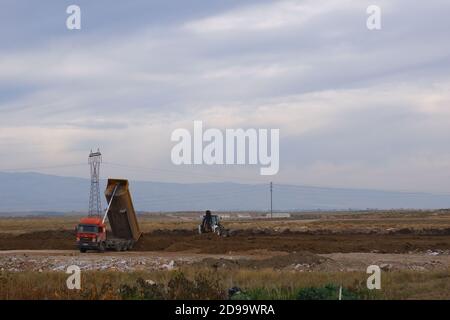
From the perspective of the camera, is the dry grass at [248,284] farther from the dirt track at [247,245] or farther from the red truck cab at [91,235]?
the dirt track at [247,245]

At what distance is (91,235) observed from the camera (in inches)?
1453

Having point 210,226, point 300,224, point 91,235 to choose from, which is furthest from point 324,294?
point 300,224

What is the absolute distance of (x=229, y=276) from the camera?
1941 centimetres

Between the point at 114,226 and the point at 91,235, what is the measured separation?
3.72 meters

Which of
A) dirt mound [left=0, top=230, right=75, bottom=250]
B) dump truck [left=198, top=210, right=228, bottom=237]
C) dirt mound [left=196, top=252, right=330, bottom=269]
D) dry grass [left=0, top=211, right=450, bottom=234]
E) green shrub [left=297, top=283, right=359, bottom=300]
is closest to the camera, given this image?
green shrub [left=297, top=283, right=359, bottom=300]

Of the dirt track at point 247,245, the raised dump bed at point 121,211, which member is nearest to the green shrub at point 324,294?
the dirt track at point 247,245

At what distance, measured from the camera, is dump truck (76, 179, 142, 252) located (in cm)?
3700

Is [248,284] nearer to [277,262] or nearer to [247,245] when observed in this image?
[277,262]

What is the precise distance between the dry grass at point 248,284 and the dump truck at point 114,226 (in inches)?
642

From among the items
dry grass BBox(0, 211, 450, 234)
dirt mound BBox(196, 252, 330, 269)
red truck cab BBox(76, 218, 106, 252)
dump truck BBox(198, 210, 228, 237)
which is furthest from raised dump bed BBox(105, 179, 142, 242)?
dry grass BBox(0, 211, 450, 234)

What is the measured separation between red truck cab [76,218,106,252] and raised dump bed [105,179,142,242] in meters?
1.59

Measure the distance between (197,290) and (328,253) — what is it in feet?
77.1

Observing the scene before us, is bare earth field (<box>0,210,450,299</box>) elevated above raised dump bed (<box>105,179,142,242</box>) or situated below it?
below

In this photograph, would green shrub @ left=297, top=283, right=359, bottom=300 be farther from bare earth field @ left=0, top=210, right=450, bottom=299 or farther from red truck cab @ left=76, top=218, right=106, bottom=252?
red truck cab @ left=76, top=218, right=106, bottom=252
